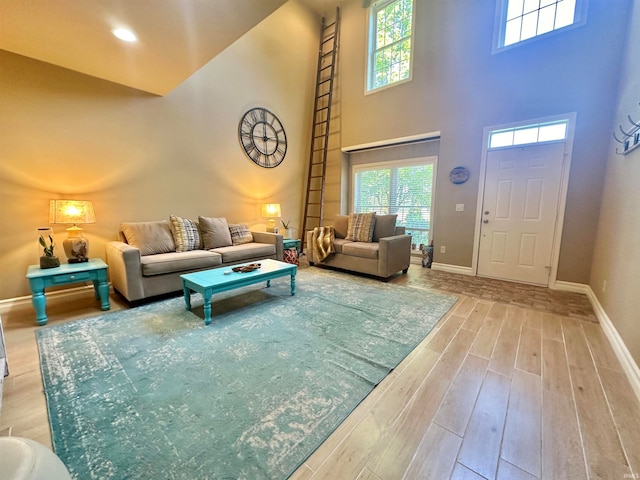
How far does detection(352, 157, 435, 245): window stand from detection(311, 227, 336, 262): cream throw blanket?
146 cm

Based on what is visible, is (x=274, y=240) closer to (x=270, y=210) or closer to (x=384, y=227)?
(x=270, y=210)

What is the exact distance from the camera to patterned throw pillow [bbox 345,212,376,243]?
13.4 feet

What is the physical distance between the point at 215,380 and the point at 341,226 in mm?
3296

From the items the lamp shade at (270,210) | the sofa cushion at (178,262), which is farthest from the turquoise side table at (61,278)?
the lamp shade at (270,210)

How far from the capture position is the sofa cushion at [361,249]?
3625mm

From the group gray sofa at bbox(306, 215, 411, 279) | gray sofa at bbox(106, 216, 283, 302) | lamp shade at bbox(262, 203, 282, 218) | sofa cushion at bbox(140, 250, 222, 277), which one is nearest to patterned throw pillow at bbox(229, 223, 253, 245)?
gray sofa at bbox(106, 216, 283, 302)

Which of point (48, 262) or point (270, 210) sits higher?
point (270, 210)

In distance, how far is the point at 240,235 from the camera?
3.92 meters

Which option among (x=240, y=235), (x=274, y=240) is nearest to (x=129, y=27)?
(x=240, y=235)

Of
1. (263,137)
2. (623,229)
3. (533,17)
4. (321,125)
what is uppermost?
Result: (533,17)

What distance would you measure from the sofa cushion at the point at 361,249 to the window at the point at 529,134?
2.17 meters

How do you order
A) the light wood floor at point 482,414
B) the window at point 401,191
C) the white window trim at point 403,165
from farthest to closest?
the window at point 401,191 < the white window trim at point 403,165 < the light wood floor at point 482,414

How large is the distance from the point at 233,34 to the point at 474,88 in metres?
3.37

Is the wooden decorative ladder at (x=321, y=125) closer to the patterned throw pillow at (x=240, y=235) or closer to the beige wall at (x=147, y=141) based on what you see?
the beige wall at (x=147, y=141)
